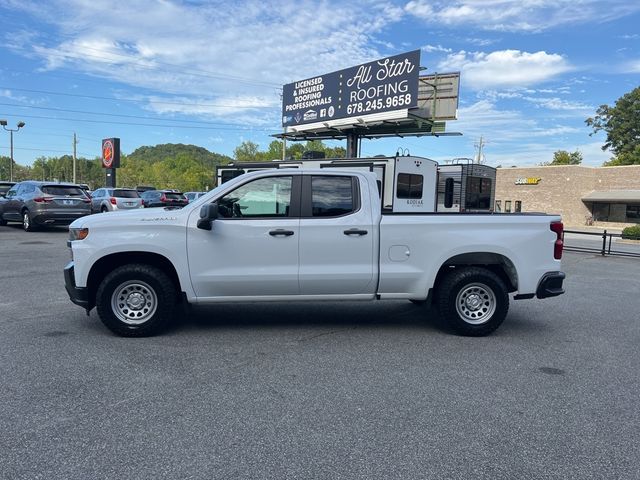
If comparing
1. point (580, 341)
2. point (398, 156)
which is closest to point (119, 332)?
point (580, 341)

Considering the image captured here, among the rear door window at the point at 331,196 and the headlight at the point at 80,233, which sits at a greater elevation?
the rear door window at the point at 331,196

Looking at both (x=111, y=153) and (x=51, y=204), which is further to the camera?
(x=111, y=153)

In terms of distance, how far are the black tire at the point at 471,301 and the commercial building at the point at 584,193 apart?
38306mm

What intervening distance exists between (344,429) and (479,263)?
10.3 ft

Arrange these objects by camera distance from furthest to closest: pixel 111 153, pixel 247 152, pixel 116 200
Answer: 1. pixel 247 152
2. pixel 111 153
3. pixel 116 200

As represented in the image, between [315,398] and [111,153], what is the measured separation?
36710mm

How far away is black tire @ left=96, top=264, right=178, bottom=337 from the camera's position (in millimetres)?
5551

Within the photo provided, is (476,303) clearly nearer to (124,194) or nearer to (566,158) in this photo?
(124,194)

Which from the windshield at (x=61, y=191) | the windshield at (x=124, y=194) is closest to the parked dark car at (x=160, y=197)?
the windshield at (x=124, y=194)

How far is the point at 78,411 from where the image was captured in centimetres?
375

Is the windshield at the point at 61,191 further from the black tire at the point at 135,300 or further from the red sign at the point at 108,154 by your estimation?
the red sign at the point at 108,154

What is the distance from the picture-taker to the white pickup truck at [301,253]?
557 cm

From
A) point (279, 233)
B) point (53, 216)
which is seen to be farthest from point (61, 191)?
point (279, 233)

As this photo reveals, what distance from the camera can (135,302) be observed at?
5652mm
